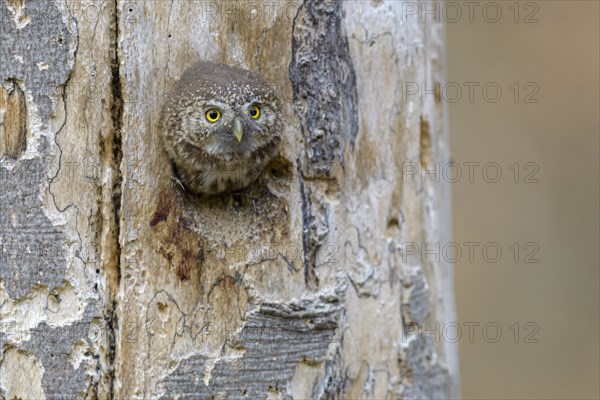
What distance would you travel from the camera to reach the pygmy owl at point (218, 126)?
9.80 feet

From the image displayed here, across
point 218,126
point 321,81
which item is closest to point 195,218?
point 218,126

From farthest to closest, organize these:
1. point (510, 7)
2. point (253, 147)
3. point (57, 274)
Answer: point (510, 7), point (253, 147), point (57, 274)

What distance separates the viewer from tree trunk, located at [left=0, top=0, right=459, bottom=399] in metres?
2.86

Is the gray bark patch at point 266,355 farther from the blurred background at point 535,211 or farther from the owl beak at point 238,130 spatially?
the blurred background at point 535,211

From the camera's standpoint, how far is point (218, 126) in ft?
10.0

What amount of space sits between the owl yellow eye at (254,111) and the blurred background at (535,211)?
440cm

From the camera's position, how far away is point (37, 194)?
287 centimetres

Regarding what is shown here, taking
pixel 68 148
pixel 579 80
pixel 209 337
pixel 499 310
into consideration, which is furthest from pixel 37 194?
pixel 579 80

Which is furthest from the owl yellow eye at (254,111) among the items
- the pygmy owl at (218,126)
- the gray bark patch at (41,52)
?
the gray bark patch at (41,52)

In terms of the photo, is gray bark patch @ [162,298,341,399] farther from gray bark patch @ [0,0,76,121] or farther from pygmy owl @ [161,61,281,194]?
gray bark patch @ [0,0,76,121]

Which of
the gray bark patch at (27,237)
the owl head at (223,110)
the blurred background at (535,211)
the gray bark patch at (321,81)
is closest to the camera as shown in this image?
the gray bark patch at (27,237)

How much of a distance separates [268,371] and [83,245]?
2.47 feet

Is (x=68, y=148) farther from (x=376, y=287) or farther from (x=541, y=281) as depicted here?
(x=541, y=281)

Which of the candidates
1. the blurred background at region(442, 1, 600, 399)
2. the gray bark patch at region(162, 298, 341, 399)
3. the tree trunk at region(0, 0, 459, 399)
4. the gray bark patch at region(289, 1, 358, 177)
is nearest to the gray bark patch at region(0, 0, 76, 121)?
the tree trunk at region(0, 0, 459, 399)
